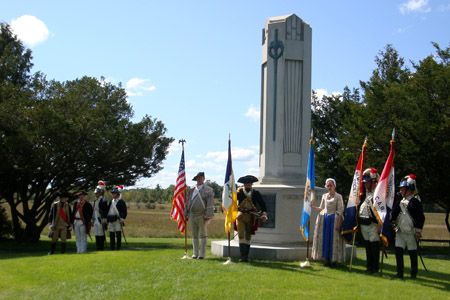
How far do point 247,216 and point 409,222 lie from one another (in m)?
3.40

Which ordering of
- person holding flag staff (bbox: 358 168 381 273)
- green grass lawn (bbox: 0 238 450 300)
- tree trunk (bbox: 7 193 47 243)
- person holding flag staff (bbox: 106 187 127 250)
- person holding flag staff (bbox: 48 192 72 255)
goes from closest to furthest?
green grass lawn (bbox: 0 238 450 300) < person holding flag staff (bbox: 358 168 381 273) < person holding flag staff (bbox: 48 192 72 255) < person holding flag staff (bbox: 106 187 127 250) < tree trunk (bbox: 7 193 47 243)

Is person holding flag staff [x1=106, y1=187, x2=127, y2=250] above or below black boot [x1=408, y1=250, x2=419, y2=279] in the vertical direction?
above

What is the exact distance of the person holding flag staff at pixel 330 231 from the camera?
10734 millimetres

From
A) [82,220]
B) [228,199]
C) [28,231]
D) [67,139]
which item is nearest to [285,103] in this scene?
[228,199]

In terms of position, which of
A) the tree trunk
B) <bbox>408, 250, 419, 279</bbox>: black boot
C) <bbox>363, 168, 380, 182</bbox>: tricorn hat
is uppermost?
<bbox>363, 168, 380, 182</bbox>: tricorn hat

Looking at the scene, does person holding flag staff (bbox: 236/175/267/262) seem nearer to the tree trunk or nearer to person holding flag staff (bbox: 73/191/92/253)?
person holding flag staff (bbox: 73/191/92/253)

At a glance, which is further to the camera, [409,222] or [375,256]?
[375,256]

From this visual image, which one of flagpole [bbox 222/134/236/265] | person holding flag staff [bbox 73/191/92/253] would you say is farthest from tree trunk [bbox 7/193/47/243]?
flagpole [bbox 222/134/236/265]

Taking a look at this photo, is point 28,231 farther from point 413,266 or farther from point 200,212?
point 413,266

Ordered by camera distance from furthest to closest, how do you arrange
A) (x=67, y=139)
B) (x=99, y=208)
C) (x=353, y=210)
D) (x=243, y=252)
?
(x=67, y=139), (x=99, y=208), (x=243, y=252), (x=353, y=210)

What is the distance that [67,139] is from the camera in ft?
70.8

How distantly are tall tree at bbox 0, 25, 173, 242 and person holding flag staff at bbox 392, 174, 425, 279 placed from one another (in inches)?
595

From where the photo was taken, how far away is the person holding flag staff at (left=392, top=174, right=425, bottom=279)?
388 inches

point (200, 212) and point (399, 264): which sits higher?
point (200, 212)
